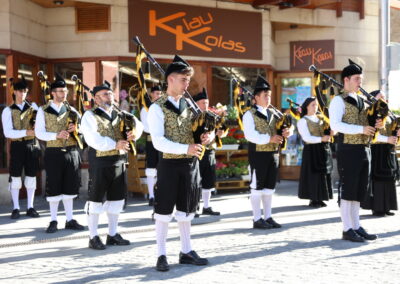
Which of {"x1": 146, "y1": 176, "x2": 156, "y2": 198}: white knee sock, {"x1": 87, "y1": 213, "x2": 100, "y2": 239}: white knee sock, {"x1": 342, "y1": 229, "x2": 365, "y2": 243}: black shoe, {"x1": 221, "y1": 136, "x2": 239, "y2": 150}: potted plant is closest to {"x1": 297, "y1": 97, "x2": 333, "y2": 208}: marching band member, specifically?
{"x1": 221, "y1": 136, "x2": 239, "y2": 150}: potted plant

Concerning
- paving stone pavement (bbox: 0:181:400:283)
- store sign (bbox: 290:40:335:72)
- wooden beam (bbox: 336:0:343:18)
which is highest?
wooden beam (bbox: 336:0:343:18)

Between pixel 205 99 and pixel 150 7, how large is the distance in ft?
14.1

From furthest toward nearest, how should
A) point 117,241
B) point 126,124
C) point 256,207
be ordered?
point 256,207, point 117,241, point 126,124

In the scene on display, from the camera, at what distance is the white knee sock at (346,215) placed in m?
7.37

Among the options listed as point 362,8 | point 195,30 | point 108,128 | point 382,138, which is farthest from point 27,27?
point 362,8

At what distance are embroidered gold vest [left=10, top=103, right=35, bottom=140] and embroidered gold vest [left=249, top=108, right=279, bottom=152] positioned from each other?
3872 mm

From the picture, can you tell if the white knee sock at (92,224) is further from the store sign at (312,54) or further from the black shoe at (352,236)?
the store sign at (312,54)

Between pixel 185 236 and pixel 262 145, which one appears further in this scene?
pixel 262 145

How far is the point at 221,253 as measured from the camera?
264 inches

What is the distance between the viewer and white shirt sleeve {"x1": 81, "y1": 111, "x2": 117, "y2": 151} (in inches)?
272

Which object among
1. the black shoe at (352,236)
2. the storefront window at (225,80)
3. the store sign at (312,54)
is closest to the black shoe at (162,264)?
the black shoe at (352,236)

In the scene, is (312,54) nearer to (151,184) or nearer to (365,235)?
(151,184)

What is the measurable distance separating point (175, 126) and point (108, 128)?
1.36 metres

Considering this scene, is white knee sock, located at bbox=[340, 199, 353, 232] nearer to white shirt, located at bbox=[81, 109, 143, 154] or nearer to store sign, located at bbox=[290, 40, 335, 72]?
white shirt, located at bbox=[81, 109, 143, 154]
